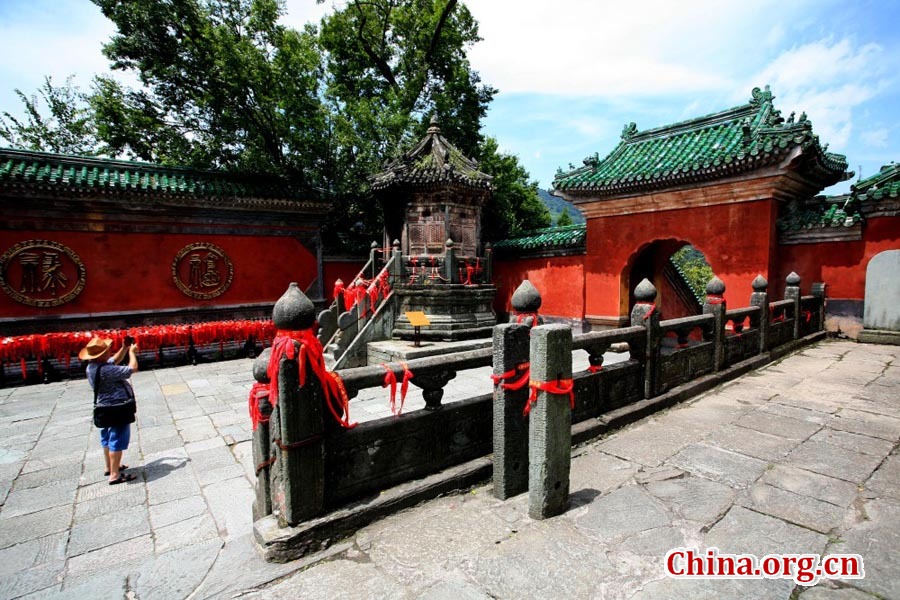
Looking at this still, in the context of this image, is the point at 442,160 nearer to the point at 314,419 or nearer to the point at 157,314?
the point at 157,314

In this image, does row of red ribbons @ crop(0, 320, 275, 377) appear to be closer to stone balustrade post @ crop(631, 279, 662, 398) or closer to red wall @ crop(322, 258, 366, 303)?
red wall @ crop(322, 258, 366, 303)

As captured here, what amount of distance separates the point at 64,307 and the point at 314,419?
11.4 meters

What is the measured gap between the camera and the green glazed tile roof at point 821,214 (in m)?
8.52

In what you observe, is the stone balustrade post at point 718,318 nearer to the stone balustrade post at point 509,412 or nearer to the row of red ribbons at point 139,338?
the stone balustrade post at point 509,412

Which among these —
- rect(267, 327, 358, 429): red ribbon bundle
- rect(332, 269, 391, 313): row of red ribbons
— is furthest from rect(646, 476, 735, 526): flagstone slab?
rect(332, 269, 391, 313): row of red ribbons

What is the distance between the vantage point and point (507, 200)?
659 inches

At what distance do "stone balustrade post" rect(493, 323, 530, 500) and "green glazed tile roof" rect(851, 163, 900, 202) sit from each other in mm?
9254

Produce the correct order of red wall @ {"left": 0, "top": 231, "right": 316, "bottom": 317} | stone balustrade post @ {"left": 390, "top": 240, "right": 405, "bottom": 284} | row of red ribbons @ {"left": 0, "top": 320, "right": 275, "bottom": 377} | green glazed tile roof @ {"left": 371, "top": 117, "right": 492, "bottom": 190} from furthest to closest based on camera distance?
green glazed tile roof @ {"left": 371, "top": 117, "right": 492, "bottom": 190} → stone balustrade post @ {"left": 390, "top": 240, "right": 405, "bottom": 284} → red wall @ {"left": 0, "top": 231, "right": 316, "bottom": 317} → row of red ribbons @ {"left": 0, "top": 320, "right": 275, "bottom": 377}

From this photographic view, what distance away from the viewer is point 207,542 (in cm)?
312

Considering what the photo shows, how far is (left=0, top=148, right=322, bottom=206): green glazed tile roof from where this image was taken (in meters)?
9.66

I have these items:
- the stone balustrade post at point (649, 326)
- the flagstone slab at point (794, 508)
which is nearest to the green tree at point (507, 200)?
the stone balustrade post at point (649, 326)

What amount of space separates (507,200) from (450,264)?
7053 mm

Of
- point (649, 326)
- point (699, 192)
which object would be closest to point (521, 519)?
point (649, 326)

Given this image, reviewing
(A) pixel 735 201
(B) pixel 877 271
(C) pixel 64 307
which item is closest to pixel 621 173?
(A) pixel 735 201
